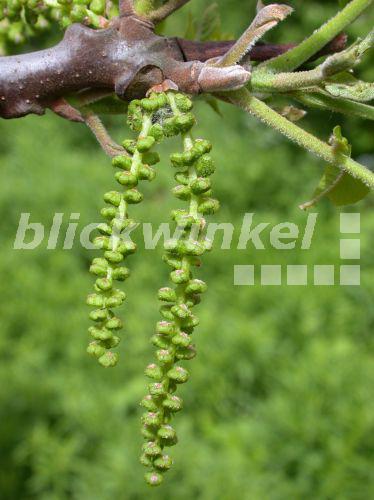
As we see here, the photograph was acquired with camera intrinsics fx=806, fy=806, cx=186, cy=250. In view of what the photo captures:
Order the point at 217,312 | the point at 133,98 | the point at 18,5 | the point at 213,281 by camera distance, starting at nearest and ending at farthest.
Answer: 1. the point at 133,98
2. the point at 18,5
3. the point at 217,312
4. the point at 213,281

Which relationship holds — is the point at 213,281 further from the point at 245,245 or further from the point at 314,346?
the point at 314,346

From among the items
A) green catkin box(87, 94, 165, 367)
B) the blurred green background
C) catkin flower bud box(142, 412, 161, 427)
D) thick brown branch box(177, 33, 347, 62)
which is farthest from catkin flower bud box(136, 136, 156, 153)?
the blurred green background

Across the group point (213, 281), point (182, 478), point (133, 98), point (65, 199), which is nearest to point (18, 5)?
point (133, 98)

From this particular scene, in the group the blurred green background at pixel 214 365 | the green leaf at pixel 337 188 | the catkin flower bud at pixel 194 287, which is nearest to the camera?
the catkin flower bud at pixel 194 287

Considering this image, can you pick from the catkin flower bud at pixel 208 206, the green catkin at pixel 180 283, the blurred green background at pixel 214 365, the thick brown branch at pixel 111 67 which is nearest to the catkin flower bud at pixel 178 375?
the green catkin at pixel 180 283

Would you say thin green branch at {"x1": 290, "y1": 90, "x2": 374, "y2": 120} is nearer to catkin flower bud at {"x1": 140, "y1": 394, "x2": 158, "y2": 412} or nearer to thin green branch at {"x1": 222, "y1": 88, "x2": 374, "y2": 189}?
thin green branch at {"x1": 222, "y1": 88, "x2": 374, "y2": 189}

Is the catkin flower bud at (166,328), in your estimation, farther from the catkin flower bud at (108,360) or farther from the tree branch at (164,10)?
the tree branch at (164,10)
